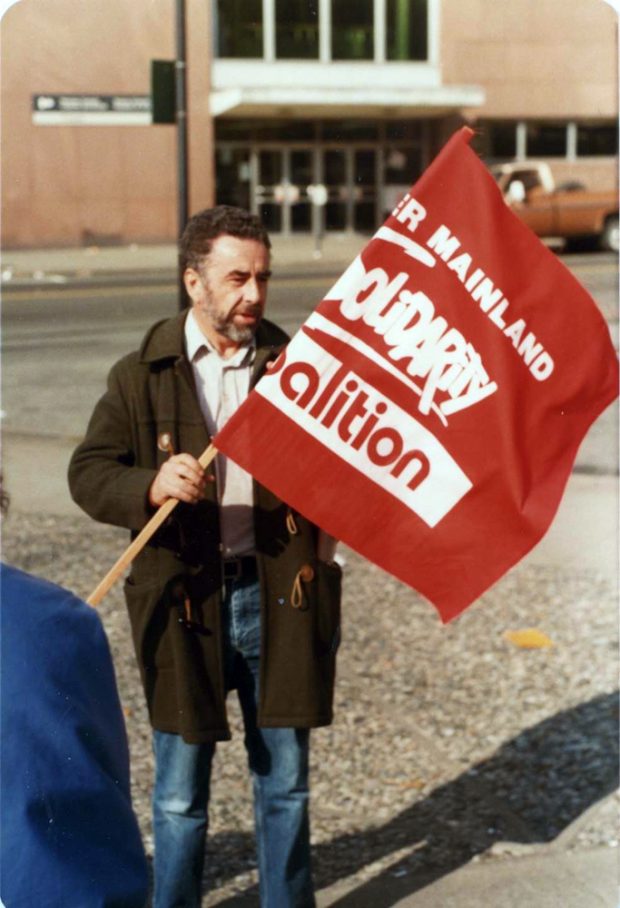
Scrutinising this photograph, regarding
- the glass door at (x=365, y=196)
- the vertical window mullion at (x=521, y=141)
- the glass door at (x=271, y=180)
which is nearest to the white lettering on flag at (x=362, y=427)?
the glass door at (x=365, y=196)

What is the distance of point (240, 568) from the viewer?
3.35 meters

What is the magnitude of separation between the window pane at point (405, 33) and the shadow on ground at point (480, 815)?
2925 centimetres

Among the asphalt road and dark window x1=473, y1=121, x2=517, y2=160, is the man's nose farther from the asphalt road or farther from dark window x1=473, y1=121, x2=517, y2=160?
dark window x1=473, y1=121, x2=517, y2=160

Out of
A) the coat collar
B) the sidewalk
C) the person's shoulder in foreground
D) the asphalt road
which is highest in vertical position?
the coat collar

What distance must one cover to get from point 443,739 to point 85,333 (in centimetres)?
1192

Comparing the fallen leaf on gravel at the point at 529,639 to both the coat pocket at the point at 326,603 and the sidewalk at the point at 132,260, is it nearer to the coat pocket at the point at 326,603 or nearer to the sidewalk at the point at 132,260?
the coat pocket at the point at 326,603

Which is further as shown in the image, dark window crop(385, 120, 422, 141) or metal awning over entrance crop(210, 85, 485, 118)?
dark window crop(385, 120, 422, 141)

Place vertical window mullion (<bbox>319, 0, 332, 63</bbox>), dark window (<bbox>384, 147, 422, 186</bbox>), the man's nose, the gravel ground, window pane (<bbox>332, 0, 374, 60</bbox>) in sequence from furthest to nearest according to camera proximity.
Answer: dark window (<bbox>384, 147, 422, 186</bbox>) → window pane (<bbox>332, 0, 374, 60</bbox>) → vertical window mullion (<bbox>319, 0, 332, 63</bbox>) → the gravel ground → the man's nose

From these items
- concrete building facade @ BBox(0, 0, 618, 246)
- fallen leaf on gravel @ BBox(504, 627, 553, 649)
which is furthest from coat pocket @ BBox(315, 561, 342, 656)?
concrete building facade @ BBox(0, 0, 618, 246)

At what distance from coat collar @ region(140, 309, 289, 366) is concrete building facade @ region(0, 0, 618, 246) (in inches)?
988

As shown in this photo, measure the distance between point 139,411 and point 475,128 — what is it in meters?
1.05

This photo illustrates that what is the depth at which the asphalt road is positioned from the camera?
10.9 metres

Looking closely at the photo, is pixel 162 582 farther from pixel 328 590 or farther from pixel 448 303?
pixel 448 303

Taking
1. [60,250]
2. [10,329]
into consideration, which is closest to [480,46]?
[60,250]
